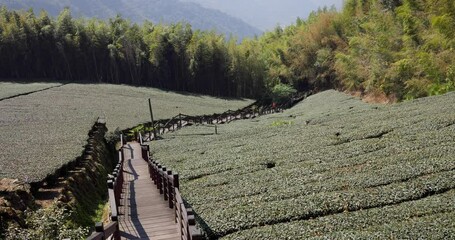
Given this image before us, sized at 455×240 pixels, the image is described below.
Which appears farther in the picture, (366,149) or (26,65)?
(26,65)

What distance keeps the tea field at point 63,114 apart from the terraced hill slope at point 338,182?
22.8ft

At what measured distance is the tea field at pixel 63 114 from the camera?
20755mm

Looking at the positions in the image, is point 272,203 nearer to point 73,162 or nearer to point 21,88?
point 73,162

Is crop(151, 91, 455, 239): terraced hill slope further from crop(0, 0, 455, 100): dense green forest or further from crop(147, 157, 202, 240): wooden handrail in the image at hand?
crop(0, 0, 455, 100): dense green forest

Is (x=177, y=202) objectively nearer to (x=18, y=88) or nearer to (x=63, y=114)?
(x=63, y=114)

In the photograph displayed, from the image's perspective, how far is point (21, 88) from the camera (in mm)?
58906

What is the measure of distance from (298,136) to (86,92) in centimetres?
4489

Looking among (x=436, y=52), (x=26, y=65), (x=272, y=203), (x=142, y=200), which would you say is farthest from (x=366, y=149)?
(x=26, y=65)

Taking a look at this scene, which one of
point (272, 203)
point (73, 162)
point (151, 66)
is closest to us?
point (272, 203)

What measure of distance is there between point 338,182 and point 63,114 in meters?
34.6

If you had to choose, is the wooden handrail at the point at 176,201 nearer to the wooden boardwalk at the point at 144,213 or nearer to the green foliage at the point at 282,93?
the wooden boardwalk at the point at 144,213

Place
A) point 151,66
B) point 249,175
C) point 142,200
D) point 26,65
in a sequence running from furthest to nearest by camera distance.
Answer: point 151,66
point 26,65
point 249,175
point 142,200

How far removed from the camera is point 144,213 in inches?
517

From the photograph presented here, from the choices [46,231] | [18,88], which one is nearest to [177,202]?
[46,231]
